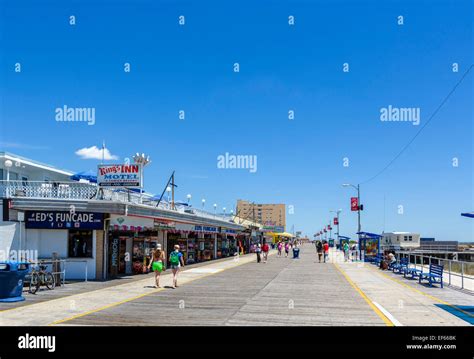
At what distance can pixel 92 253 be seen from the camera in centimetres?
2216

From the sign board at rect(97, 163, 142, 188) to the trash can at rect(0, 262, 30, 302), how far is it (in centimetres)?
861

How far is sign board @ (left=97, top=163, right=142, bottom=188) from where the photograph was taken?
76.2 feet

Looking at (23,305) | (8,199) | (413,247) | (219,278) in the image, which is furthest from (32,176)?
(413,247)

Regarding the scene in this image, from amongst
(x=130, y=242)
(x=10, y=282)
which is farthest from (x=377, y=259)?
(x=10, y=282)

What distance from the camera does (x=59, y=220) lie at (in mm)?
21562

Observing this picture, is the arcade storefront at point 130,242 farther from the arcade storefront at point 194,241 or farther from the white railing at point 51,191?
the arcade storefront at point 194,241

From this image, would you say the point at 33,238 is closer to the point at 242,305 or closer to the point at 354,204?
the point at 242,305

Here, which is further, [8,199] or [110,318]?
[8,199]

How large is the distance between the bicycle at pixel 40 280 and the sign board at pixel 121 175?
618 centimetres

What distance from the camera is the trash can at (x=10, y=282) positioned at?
1460 centimetres

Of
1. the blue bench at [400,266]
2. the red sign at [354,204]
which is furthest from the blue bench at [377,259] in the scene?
the red sign at [354,204]

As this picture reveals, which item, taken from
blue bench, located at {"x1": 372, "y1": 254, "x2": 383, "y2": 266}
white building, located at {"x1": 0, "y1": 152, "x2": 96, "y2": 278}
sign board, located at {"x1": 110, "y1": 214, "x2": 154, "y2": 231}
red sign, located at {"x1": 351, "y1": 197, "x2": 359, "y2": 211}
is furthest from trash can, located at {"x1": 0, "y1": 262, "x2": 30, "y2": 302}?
red sign, located at {"x1": 351, "y1": 197, "x2": 359, "y2": 211}
